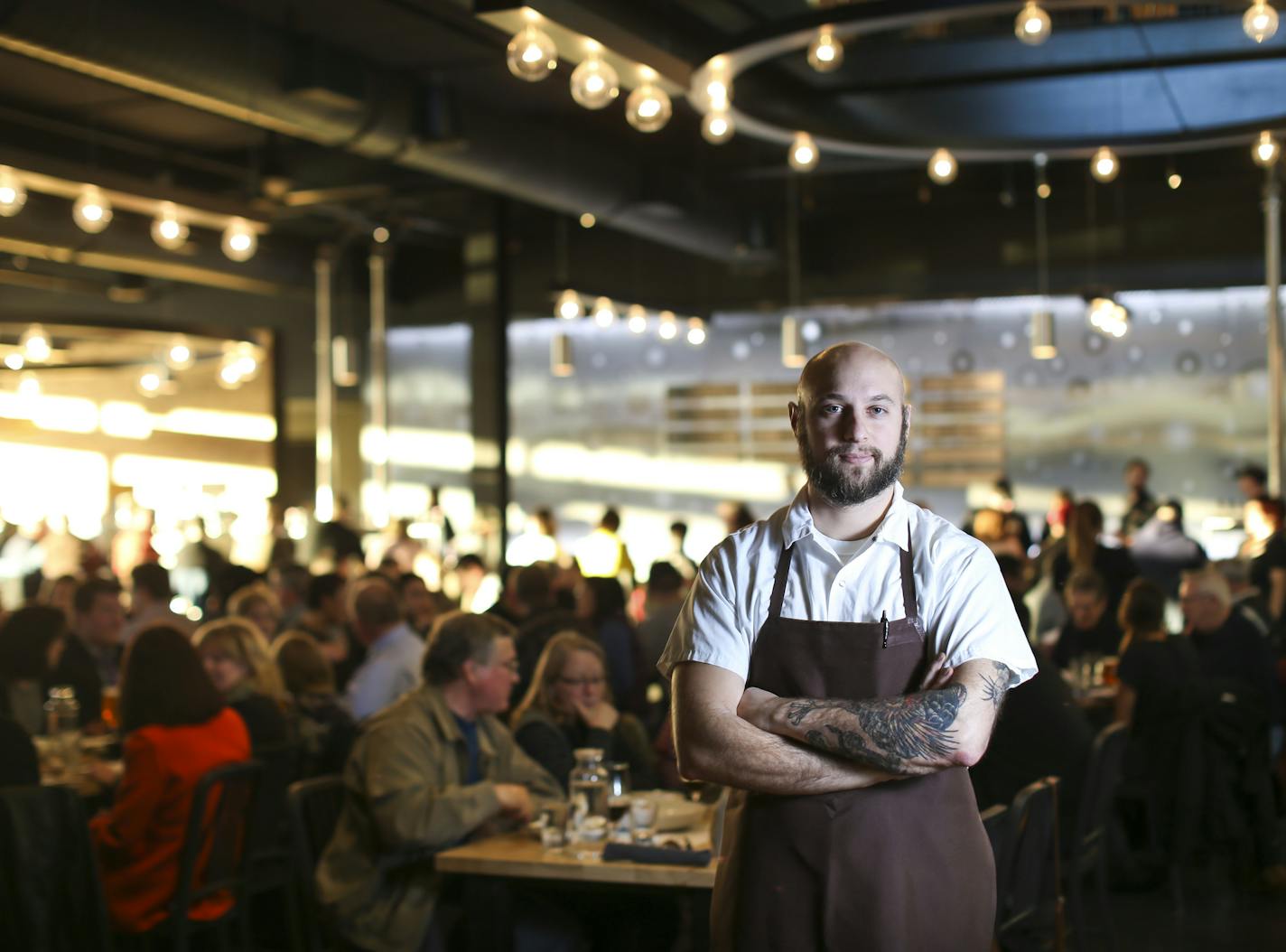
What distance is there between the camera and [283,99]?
741 centimetres

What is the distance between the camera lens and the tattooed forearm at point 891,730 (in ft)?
6.58

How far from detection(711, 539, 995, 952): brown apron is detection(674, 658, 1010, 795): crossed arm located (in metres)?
0.04

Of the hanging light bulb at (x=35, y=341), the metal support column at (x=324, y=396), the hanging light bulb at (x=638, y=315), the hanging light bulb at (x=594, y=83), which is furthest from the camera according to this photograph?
the metal support column at (x=324, y=396)

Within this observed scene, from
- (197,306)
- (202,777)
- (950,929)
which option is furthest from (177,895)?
(197,306)

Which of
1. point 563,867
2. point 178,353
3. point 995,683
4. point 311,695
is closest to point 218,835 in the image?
point 311,695

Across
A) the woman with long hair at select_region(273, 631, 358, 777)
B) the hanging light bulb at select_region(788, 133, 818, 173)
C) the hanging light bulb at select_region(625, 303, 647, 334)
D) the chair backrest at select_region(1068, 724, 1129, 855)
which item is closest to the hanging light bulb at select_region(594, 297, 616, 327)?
the hanging light bulb at select_region(625, 303, 647, 334)

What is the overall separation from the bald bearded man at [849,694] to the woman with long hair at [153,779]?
97.4 inches

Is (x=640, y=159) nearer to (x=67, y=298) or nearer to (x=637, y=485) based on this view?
(x=637, y=485)

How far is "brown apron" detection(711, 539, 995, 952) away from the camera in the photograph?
203 centimetres

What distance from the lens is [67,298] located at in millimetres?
14969

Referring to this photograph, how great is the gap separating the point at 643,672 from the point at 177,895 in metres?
2.86

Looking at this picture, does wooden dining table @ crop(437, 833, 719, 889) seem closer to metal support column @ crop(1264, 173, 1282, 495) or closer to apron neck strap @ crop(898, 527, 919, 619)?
apron neck strap @ crop(898, 527, 919, 619)

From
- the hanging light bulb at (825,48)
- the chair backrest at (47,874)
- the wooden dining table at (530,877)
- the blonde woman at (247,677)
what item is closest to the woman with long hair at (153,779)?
the chair backrest at (47,874)

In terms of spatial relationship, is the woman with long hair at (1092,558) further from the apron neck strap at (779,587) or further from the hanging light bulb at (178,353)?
the hanging light bulb at (178,353)
